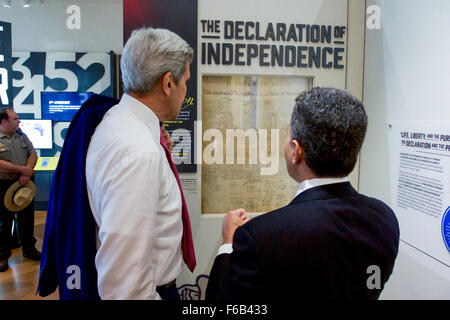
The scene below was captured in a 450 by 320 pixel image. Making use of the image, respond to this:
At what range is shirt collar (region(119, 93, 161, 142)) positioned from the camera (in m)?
1.21

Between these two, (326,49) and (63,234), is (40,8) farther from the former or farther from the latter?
(63,234)

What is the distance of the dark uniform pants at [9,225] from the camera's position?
12.0ft

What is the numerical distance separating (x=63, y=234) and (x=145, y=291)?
377 millimetres

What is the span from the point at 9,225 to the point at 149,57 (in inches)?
140

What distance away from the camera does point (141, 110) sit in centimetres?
121

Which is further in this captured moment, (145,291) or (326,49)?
(326,49)

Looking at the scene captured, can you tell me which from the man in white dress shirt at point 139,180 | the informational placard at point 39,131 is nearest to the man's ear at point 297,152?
the man in white dress shirt at point 139,180

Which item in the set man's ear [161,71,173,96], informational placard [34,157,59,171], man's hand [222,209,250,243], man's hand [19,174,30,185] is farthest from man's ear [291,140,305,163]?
informational placard [34,157,59,171]

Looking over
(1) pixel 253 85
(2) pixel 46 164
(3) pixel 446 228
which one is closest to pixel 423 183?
(3) pixel 446 228

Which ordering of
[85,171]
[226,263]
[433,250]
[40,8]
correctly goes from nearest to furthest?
[226,263] → [85,171] → [433,250] → [40,8]

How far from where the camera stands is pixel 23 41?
19.1ft

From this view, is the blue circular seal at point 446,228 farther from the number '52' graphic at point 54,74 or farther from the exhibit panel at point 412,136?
A: the number '52' graphic at point 54,74

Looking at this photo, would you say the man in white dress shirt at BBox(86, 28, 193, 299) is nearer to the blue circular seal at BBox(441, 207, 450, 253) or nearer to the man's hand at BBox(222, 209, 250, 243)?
the man's hand at BBox(222, 209, 250, 243)

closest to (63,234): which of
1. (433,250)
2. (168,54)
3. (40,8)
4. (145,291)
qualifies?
(145,291)
